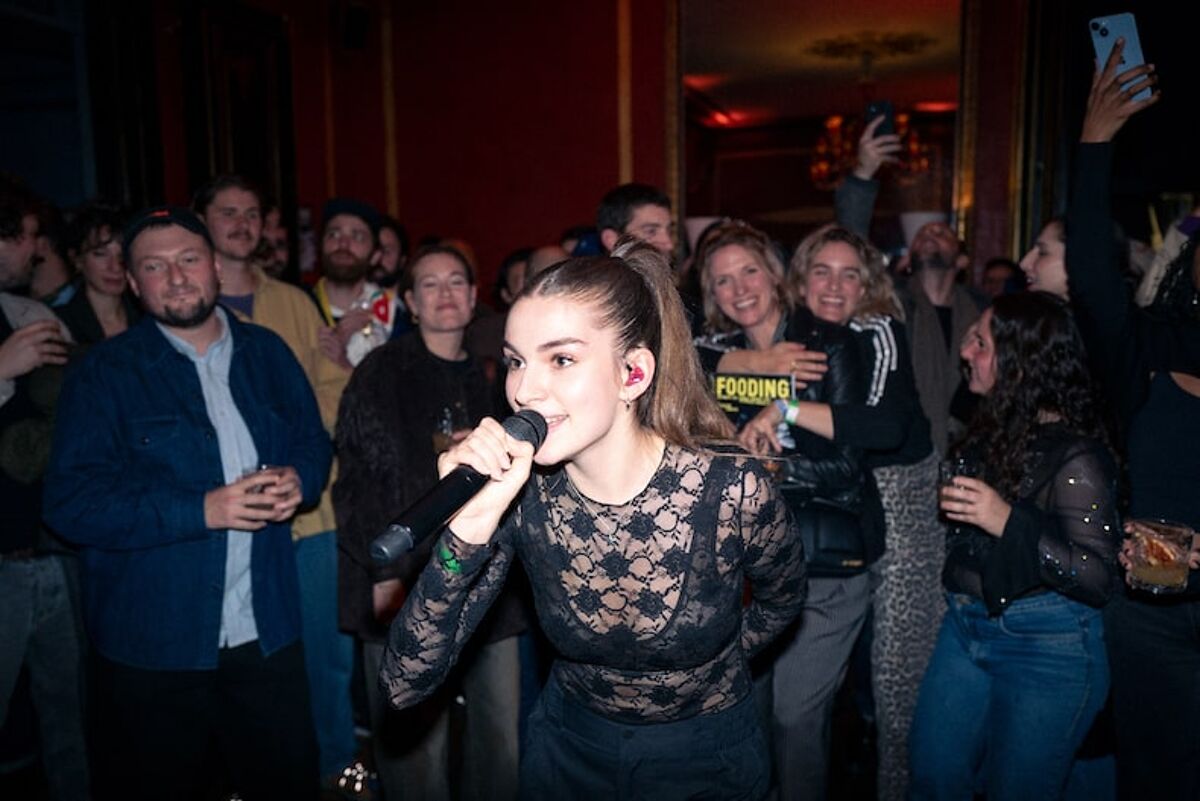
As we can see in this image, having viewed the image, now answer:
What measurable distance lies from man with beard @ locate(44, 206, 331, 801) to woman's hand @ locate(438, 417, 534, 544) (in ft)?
3.37

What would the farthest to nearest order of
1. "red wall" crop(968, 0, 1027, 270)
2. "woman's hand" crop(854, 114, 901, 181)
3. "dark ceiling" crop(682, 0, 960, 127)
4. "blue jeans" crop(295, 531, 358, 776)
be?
"dark ceiling" crop(682, 0, 960, 127) → "red wall" crop(968, 0, 1027, 270) → "woman's hand" crop(854, 114, 901, 181) → "blue jeans" crop(295, 531, 358, 776)

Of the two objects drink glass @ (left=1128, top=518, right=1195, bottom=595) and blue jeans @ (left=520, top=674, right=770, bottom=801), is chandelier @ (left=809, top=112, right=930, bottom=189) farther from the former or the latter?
blue jeans @ (left=520, top=674, right=770, bottom=801)

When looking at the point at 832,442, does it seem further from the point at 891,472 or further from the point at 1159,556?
the point at 1159,556

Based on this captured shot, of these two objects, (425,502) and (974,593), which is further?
(974,593)

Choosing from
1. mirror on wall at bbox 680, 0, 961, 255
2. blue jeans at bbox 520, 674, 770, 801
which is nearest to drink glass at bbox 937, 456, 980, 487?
blue jeans at bbox 520, 674, 770, 801

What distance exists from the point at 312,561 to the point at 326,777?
0.83 m

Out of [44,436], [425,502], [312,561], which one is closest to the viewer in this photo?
[425,502]

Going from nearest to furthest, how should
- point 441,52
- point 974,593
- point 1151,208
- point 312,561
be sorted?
point 974,593, point 312,561, point 1151,208, point 441,52

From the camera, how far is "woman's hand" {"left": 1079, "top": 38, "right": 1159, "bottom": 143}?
214 centimetres

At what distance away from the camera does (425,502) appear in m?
1.18

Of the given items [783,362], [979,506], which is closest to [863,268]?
[783,362]

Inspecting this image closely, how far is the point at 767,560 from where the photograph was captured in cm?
171

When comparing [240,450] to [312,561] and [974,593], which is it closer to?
[312,561]

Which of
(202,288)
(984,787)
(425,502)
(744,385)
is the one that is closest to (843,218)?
(744,385)
